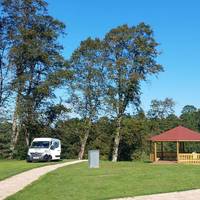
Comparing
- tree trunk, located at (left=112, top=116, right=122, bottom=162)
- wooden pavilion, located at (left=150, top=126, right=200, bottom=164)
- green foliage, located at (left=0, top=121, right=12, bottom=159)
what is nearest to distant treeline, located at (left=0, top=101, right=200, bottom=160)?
tree trunk, located at (left=112, top=116, right=122, bottom=162)

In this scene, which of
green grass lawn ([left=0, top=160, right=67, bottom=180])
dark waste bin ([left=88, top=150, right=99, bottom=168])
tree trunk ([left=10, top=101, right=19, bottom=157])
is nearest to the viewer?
green grass lawn ([left=0, top=160, right=67, bottom=180])

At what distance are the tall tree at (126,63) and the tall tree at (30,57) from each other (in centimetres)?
709

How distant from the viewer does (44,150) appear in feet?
121

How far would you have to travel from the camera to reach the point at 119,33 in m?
54.9

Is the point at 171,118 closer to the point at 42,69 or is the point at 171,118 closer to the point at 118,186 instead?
the point at 42,69

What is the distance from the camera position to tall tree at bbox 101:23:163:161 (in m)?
54.3

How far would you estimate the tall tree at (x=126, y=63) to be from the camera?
54281 mm

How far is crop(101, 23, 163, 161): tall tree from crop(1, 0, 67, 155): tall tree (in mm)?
7092

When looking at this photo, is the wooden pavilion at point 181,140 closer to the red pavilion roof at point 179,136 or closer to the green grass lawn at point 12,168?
the red pavilion roof at point 179,136

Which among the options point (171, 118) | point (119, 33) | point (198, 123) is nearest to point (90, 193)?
point (119, 33)

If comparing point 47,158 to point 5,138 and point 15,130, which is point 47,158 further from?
point 15,130

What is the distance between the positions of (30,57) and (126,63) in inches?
462

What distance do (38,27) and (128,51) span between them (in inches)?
448

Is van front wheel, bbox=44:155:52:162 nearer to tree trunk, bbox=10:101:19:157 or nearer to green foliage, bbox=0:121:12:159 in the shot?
green foliage, bbox=0:121:12:159
